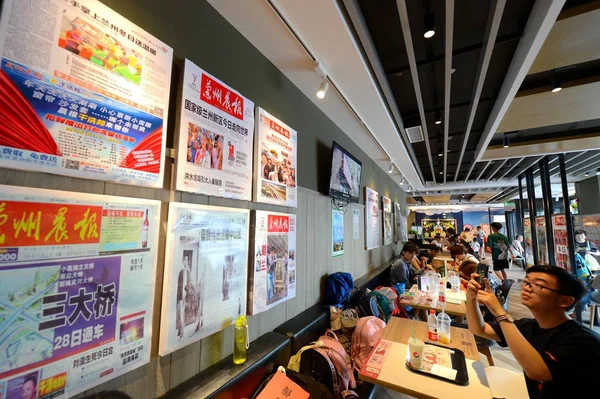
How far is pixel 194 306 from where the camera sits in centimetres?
143

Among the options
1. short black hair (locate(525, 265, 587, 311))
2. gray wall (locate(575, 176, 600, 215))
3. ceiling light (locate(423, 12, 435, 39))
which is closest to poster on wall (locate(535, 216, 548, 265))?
gray wall (locate(575, 176, 600, 215))

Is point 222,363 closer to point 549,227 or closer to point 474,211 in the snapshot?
point 549,227

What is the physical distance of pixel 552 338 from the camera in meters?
1.29

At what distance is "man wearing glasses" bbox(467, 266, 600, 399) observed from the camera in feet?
3.75

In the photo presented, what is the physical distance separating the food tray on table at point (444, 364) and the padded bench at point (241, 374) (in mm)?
913

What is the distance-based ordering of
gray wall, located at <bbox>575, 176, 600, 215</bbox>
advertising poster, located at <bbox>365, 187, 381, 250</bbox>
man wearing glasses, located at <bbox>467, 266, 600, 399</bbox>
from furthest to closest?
1. gray wall, located at <bbox>575, 176, 600, 215</bbox>
2. advertising poster, located at <bbox>365, 187, 381, 250</bbox>
3. man wearing glasses, located at <bbox>467, 266, 600, 399</bbox>

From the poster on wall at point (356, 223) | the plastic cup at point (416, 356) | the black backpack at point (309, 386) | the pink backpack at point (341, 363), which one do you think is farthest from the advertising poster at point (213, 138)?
the poster on wall at point (356, 223)

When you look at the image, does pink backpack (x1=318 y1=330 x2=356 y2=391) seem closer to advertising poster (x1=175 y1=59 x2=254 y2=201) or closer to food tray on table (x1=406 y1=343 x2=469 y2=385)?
food tray on table (x1=406 y1=343 x2=469 y2=385)

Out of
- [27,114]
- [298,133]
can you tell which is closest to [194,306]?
[27,114]

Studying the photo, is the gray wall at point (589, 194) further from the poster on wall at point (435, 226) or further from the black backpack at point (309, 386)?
the black backpack at point (309, 386)

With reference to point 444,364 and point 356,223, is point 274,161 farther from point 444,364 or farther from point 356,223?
point 356,223

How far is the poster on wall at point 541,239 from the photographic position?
6.13 meters

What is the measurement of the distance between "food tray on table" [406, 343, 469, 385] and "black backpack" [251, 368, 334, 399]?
21.7 inches

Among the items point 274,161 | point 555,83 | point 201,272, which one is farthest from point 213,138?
point 555,83
